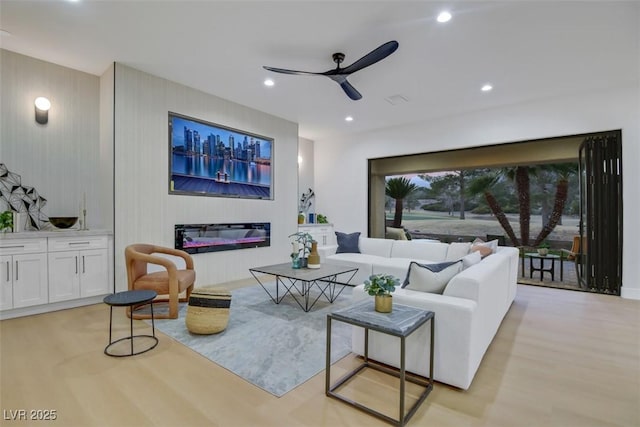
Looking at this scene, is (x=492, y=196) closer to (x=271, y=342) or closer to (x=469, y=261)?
(x=469, y=261)

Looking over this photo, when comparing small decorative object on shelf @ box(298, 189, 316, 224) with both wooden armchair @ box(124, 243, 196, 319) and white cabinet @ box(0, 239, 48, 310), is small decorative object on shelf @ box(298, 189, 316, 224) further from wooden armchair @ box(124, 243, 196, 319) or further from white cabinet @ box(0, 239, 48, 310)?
white cabinet @ box(0, 239, 48, 310)

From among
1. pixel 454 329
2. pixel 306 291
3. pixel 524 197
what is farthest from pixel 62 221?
pixel 524 197

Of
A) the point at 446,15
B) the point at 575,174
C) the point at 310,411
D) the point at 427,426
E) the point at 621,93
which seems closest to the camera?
the point at 427,426

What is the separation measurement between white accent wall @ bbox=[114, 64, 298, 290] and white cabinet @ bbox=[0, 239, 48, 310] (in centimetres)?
72

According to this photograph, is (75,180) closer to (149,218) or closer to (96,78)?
(149,218)

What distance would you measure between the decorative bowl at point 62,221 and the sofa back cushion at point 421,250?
15.0 ft

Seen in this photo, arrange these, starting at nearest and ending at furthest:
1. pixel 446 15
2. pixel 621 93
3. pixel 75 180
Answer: pixel 446 15 → pixel 75 180 → pixel 621 93

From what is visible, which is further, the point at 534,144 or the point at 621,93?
the point at 534,144

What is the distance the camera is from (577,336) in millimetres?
3105

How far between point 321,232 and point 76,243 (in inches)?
181

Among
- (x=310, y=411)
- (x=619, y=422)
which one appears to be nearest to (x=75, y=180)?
Result: (x=310, y=411)

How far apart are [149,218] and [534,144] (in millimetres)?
6576

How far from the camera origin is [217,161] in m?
5.25

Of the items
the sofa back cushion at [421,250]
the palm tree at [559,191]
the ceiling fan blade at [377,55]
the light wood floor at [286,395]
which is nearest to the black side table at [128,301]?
the light wood floor at [286,395]
